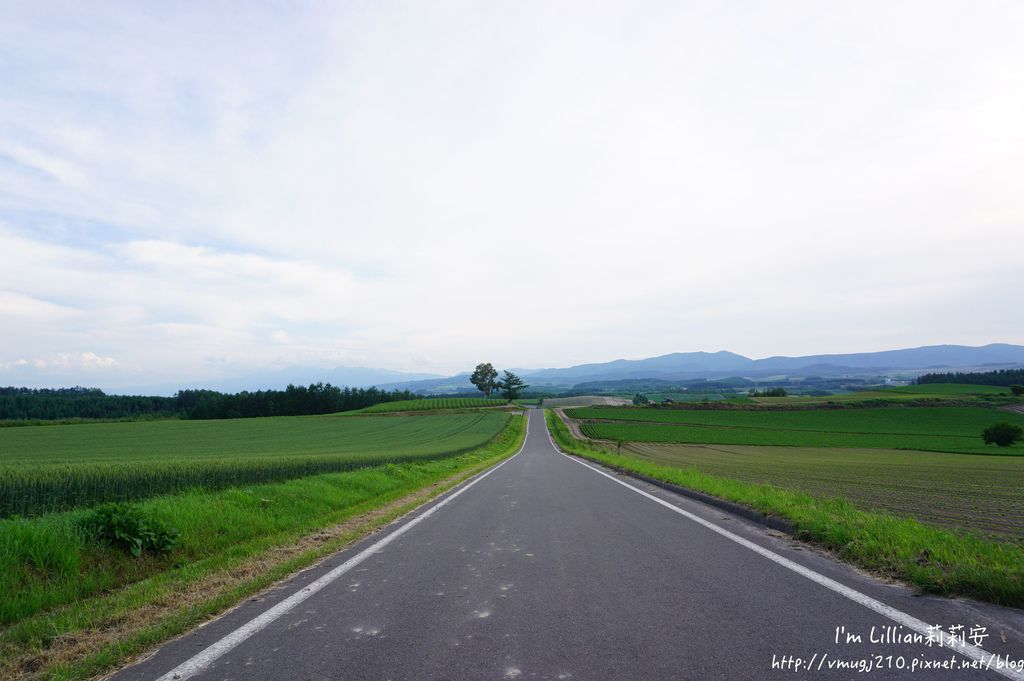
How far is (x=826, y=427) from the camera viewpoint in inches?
2790

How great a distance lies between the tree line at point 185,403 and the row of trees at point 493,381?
35.8m

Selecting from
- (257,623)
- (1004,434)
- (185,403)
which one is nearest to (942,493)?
(257,623)

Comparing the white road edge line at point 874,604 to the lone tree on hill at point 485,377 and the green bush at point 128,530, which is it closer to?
the green bush at point 128,530

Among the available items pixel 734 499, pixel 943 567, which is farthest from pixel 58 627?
pixel 734 499

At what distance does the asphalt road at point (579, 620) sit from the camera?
3.46m

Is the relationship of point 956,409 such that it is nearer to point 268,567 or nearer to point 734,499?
point 734,499

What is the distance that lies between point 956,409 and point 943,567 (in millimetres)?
91750

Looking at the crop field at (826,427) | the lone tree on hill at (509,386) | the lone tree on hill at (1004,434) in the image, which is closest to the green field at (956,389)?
the crop field at (826,427)

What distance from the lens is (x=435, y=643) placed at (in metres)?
3.88

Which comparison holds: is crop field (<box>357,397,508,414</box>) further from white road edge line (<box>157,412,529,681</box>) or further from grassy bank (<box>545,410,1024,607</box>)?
grassy bank (<box>545,410,1024,607</box>)

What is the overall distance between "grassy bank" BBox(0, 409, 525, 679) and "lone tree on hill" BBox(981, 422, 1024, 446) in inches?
2434

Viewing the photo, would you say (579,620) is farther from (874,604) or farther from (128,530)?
(128,530)

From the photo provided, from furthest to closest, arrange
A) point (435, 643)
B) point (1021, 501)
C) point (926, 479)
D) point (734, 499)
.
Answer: point (926, 479) → point (1021, 501) → point (734, 499) → point (435, 643)

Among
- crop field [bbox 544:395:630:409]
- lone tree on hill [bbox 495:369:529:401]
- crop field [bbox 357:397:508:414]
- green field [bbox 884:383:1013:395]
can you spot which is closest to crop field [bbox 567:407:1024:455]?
green field [bbox 884:383:1013:395]
